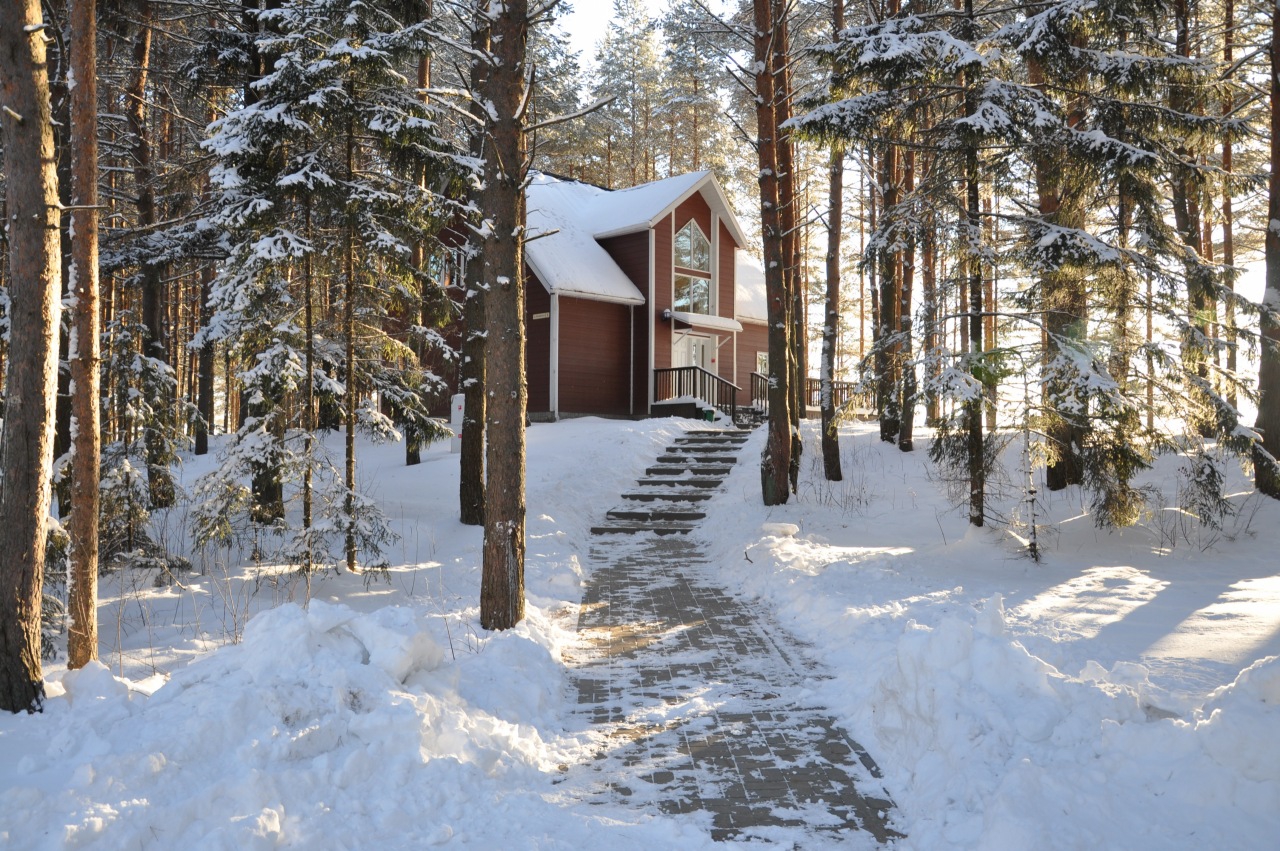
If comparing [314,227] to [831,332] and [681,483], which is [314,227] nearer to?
[681,483]

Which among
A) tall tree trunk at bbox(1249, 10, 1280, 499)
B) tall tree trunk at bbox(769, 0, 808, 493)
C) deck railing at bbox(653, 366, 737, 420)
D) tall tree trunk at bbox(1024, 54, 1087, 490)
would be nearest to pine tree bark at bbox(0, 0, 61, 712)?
tall tree trunk at bbox(1024, 54, 1087, 490)

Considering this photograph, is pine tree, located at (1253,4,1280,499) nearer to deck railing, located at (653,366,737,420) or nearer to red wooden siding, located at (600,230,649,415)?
deck railing, located at (653,366,737,420)

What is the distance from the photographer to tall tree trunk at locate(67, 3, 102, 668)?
5484mm

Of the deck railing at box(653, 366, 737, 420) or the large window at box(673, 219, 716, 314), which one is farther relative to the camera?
the large window at box(673, 219, 716, 314)

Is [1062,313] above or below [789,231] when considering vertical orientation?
below

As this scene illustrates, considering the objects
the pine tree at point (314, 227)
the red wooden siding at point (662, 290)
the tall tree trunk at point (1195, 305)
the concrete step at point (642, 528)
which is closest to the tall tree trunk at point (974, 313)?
the tall tree trunk at point (1195, 305)

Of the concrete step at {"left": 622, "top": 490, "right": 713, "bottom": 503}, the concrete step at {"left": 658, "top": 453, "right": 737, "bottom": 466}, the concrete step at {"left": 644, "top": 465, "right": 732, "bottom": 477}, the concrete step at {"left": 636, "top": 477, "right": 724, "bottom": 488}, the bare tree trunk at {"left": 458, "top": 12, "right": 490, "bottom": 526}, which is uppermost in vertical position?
the bare tree trunk at {"left": 458, "top": 12, "right": 490, "bottom": 526}

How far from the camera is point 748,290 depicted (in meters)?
29.2

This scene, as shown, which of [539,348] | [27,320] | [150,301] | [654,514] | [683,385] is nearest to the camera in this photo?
[27,320]

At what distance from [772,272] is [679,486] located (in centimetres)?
453

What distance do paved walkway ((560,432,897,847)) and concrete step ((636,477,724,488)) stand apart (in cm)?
680

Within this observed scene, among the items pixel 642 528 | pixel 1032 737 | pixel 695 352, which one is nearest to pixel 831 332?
pixel 642 528

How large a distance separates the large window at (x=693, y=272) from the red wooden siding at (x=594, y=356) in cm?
212

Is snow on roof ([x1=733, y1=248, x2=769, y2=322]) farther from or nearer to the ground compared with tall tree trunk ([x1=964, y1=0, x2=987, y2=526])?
farther from the ground
